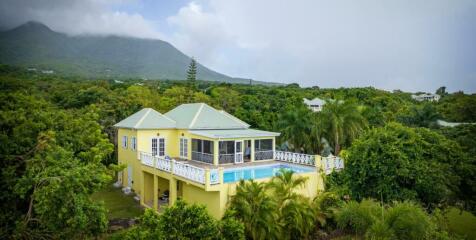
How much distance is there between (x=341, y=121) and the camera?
21688mm

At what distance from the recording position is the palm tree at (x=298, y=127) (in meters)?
22.9

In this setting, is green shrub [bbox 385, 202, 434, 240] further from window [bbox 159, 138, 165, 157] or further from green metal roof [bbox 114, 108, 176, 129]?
green metal roof [bbox 114, 108, 176, 129]

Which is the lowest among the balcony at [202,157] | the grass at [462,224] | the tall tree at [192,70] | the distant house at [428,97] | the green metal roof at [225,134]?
the grass at [462,224]

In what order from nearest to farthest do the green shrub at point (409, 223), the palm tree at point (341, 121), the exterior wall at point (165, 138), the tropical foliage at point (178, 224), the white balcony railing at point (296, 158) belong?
the tropical foliage at point (178, 224) < the green shrub at point (409, 223) < the white balcony railing at point (296, 158) < the exterior wall at point (165, 138) < the palm tree at point (341, 121)

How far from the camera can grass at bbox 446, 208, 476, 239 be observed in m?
15.2

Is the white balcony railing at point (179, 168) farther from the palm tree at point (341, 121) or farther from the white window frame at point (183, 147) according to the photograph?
the palm tree at point (341, 121)

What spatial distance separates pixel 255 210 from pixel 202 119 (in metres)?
10.2

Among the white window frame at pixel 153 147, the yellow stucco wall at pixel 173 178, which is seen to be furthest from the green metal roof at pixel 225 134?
the white window frame at pixel 153 147

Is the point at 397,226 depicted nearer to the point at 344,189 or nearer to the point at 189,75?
the point at 344,189

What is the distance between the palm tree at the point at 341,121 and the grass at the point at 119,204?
1336cm

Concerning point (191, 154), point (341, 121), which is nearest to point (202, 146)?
point (191, 154)

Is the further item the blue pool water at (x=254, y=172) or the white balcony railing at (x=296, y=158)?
the white balcony railing at (x=296, y=158)

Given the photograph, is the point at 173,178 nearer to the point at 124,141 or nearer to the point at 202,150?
the point at 202,150

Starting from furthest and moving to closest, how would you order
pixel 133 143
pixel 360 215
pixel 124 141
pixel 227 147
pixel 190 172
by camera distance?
1. pixel 124 141
2. pixel 133 143
3. pixel 227 147
4. pixel 190 172
5. pixel 360 215
